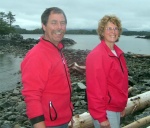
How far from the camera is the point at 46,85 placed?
2.99 m

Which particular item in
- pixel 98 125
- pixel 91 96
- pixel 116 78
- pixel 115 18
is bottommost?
pixel 98 125

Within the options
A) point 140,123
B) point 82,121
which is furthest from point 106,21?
point 140,123

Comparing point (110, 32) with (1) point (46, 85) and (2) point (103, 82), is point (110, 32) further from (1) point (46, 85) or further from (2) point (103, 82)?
(1) point (46, 85)

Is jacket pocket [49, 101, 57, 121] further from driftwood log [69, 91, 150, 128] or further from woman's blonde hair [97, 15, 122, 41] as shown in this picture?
driftwood log [69, 91, 150, 128]

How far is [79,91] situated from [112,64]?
8.53m

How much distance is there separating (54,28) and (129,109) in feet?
12.2

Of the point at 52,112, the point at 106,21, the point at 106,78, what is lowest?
the point at 52,112

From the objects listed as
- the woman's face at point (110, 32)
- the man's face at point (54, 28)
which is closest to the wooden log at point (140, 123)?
the woman's face at point (110, 32)

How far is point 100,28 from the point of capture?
3854 millimetres

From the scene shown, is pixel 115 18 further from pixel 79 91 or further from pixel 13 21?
pixel 13 21

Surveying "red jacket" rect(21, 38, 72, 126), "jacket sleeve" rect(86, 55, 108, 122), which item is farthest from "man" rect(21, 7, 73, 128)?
"jacket sleeve" rect(86, 55, 108, 122)

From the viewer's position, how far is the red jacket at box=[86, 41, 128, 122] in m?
3.50

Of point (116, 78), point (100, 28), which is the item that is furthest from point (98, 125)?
point (100, 28)

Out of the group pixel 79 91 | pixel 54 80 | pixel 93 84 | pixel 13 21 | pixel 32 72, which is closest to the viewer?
pixel 32 72
